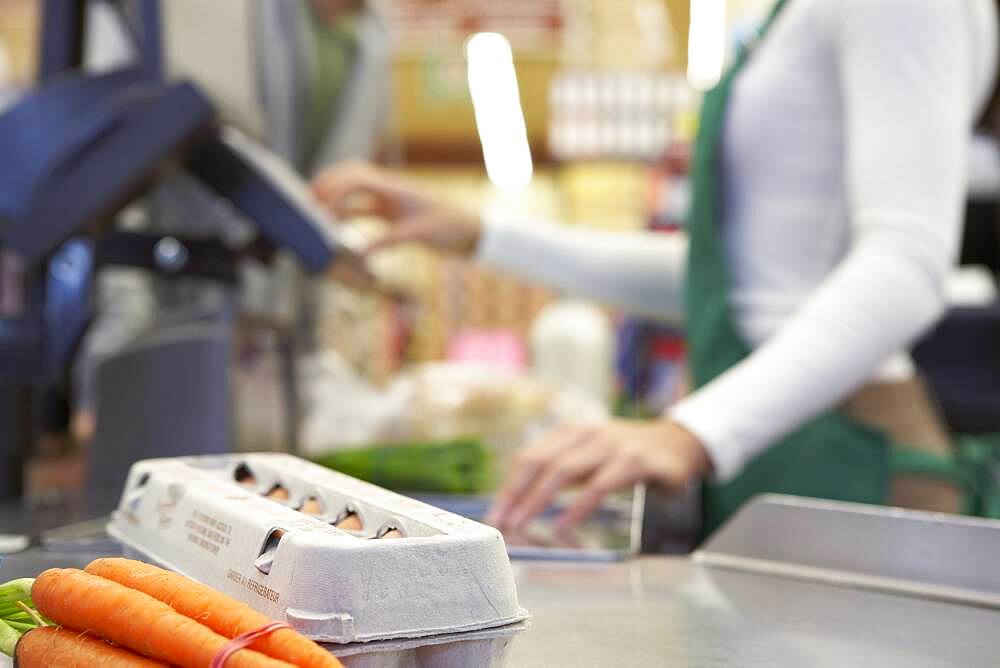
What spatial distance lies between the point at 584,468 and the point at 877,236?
441 mm

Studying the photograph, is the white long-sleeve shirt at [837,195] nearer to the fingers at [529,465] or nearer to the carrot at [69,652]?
the fingers at [529,465]

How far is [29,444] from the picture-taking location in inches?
56.4

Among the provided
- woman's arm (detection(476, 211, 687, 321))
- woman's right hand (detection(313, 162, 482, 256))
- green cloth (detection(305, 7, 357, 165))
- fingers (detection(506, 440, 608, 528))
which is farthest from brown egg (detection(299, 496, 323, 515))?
green cloth (detection(305, 7, 357, 165))

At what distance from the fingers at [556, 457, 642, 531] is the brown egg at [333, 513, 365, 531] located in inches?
20.1

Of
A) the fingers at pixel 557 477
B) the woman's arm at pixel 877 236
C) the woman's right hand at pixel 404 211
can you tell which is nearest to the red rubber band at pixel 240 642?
the fingers at pixel 557 477

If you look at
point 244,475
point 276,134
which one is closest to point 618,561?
point 244,475

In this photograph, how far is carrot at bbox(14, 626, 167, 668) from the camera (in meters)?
0.55

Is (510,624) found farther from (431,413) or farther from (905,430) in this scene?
(431,413)

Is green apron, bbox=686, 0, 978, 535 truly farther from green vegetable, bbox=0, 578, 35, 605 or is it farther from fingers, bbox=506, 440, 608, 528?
green vegetable, bbox=0, 578, 35, 605

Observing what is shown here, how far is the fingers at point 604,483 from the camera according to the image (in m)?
1.14

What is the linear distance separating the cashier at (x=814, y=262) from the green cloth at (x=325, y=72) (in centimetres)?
39

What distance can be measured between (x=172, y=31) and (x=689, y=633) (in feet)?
3.01

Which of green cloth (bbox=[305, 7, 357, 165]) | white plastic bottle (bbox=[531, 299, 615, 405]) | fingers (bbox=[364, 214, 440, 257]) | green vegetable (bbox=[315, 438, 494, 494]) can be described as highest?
green cloth (bbox=[305, 7, 357, 165])

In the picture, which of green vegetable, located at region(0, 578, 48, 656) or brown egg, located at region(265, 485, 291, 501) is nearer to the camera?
green vegetable, located at region(0, 578, 48, 656)
